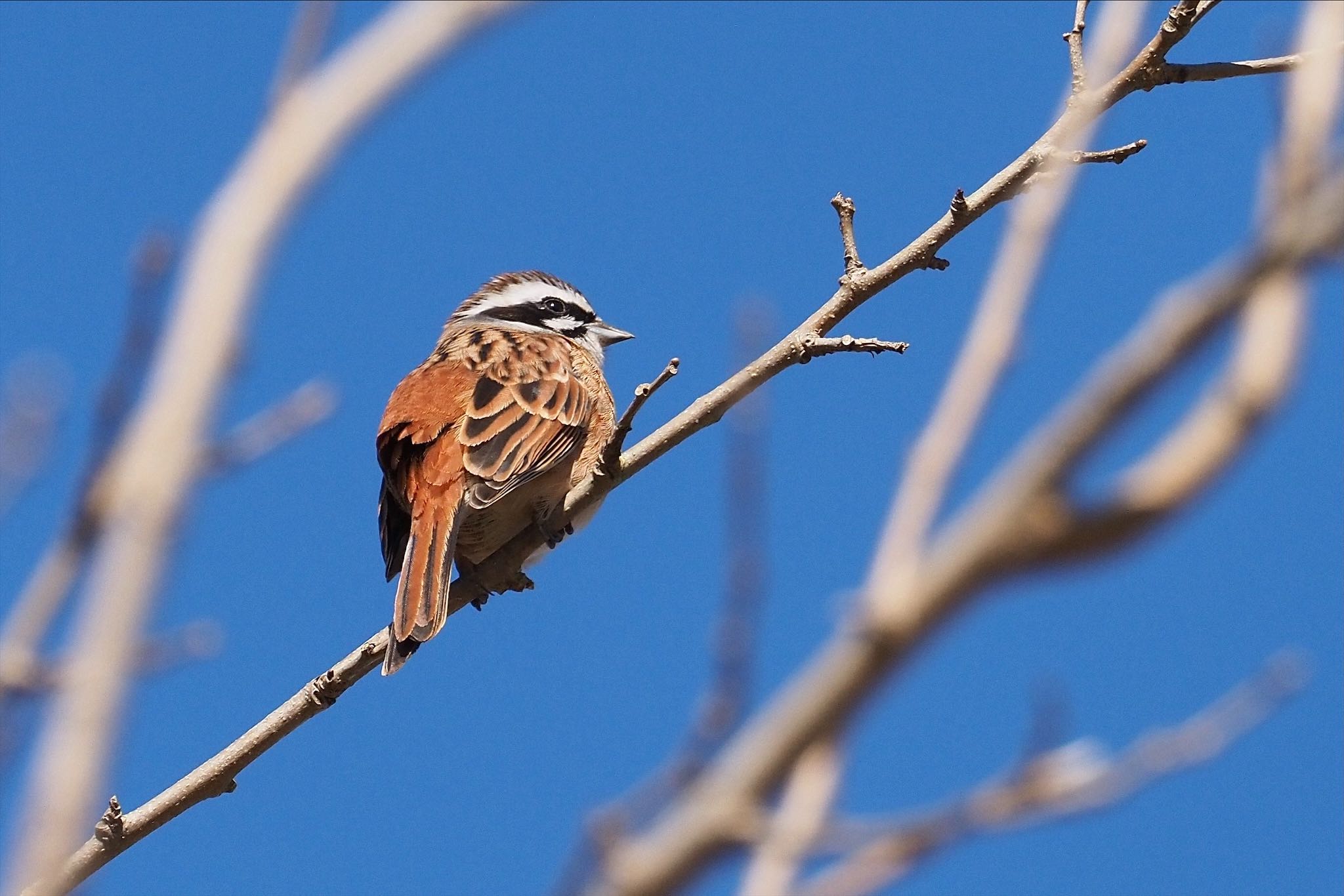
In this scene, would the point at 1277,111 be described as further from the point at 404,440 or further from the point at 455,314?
the point at 455,314

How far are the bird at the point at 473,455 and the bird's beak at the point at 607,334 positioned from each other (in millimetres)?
809

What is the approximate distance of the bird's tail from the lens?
6207 millimetres

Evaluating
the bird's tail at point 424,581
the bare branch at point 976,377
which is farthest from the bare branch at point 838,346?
the bare branch at point 976,377

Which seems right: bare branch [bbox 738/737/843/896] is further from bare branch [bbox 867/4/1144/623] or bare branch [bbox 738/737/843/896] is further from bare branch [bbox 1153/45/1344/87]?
bare branch [bbox 1153/45/1344/87]

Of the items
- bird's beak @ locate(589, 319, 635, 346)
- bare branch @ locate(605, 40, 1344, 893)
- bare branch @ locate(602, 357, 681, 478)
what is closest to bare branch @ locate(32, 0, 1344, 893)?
bare branch @ locate(605, 40, 1344, 893)

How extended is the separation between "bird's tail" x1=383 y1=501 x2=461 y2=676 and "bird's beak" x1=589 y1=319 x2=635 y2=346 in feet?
9.34

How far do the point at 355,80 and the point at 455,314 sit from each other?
8763mm

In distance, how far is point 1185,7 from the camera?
5.65 meters

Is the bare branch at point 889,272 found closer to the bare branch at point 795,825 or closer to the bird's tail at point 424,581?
the bird's tail at point 424,581

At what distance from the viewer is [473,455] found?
23.6 ft

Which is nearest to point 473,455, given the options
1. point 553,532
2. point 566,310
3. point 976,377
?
point 553,532

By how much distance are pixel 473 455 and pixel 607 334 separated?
2.69 meters

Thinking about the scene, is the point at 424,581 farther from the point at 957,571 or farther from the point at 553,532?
the point at 957,571

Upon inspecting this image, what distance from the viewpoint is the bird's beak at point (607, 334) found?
9.66 meters
